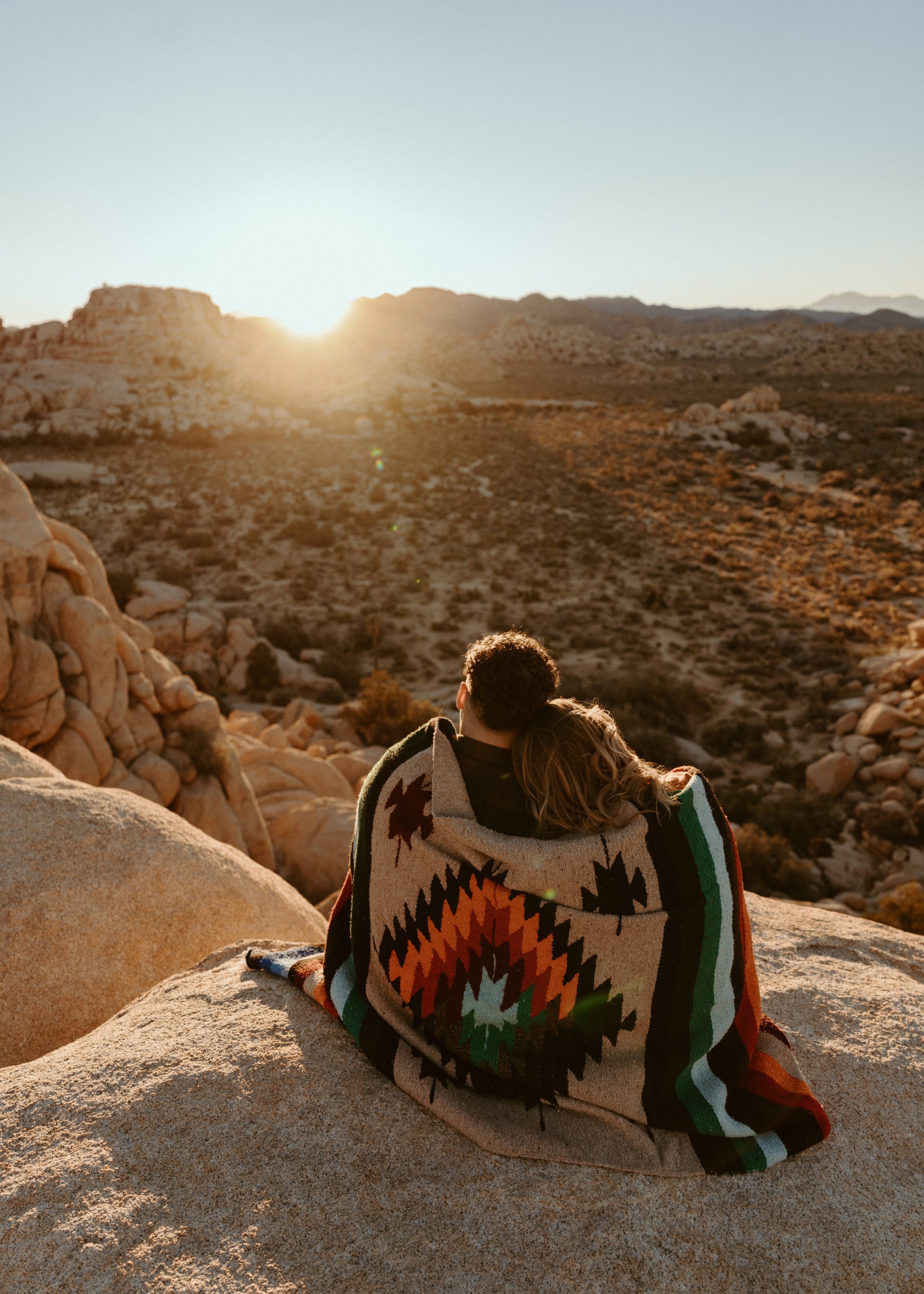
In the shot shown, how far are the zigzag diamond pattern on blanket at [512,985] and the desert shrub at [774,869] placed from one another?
270 inches

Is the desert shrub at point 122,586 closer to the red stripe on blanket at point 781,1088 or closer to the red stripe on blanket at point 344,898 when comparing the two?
the red stripe on blanket at point 344,898

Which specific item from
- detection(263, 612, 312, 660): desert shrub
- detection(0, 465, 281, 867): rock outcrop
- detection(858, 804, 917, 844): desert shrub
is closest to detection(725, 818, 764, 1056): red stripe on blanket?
detection(0, 465, 281, 867): rock outcrop

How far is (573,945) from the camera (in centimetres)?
257

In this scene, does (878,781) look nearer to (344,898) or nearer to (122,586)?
(344,898)

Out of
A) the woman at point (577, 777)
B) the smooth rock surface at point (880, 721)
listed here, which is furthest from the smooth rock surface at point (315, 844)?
the smooth rock surface at point (880, 721)

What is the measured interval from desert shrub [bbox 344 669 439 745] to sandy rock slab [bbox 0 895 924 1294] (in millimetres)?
9020

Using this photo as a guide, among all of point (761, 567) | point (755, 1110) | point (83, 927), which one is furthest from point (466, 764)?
point (761, 567)

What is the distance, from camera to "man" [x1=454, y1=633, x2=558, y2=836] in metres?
2.50

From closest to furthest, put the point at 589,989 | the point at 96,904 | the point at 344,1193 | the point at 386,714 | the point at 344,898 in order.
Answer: the point at 344,1193 → the point at 589,989 → the point at 344,898 → the point at 96,904 → the point at 386,714

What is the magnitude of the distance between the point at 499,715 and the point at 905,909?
22.4 feet

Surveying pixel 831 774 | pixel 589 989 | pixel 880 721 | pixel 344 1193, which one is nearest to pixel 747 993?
pixel 589 989

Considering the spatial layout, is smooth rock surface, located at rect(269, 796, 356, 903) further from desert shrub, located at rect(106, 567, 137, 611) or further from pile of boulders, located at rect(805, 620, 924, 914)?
desert shrub, located at rect(106, 567, 137, 611)

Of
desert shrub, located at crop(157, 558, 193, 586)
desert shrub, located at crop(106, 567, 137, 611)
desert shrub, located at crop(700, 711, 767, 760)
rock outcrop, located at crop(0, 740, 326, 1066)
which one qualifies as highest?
rock outcrop, located at crop(0, 740, 326, 1066)

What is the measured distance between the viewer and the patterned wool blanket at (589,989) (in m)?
2.53
